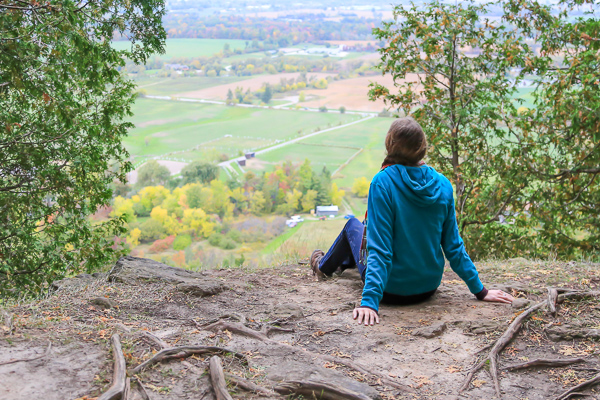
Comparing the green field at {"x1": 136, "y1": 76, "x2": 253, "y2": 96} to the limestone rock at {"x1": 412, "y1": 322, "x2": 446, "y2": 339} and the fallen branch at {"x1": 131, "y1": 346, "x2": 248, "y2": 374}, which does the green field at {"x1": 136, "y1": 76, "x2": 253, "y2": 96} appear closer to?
the limestone rock at {"x1": 412, "y1": 322, "x2": 446, "y2": 339}

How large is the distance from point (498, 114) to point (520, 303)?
5898mm

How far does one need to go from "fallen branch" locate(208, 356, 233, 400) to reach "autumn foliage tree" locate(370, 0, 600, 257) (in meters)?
7.21

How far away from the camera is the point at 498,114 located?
29.4ft

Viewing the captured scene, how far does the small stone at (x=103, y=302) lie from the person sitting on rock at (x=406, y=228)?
196 centimetres

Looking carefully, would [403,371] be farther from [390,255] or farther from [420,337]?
[390,255]

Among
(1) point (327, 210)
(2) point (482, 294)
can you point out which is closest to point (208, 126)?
(1) point (327, 210)

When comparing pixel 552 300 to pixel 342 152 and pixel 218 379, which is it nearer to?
pixel 218 379

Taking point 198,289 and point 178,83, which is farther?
point 178,83

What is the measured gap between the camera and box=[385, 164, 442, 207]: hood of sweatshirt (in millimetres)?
3645

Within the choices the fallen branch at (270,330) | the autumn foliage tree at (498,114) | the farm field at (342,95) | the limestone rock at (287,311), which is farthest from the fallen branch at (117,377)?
the farm field at (342,95)

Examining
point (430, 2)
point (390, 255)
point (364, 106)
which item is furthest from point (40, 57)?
point (364, 106)

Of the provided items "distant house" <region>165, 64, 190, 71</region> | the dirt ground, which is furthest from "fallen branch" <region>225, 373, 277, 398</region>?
"distant house" <region>165, 64, 190, 71</region>

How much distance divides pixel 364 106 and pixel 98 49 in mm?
66684

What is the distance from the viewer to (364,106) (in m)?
70.1
